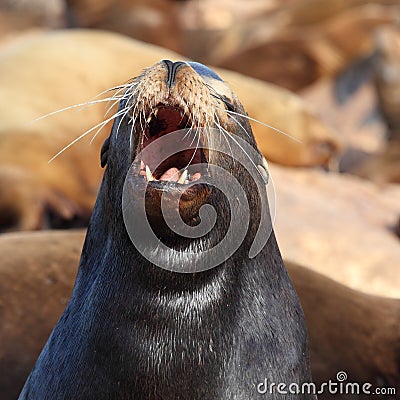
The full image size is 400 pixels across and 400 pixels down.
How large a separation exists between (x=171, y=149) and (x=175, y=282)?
364 millimetres

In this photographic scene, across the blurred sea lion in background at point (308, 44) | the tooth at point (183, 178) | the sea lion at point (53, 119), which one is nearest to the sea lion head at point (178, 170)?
the tooth at point (183, 178)

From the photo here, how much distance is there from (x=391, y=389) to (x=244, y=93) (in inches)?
204

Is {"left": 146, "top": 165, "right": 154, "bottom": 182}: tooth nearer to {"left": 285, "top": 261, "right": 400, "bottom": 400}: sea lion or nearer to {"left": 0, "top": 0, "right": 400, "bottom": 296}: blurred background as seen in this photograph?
{"left": 285, "top": 261, "right": 400, "bottom": 400}: sea lion

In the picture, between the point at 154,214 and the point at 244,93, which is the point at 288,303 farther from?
the point at 244,93

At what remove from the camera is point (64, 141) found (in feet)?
22.1

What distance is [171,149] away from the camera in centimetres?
230

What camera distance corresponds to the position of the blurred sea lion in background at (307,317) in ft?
10.6

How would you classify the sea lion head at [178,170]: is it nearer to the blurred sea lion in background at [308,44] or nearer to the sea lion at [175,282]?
the sea lion at [175,282]

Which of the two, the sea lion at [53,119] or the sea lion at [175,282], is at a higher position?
the sea lion at [53,119]

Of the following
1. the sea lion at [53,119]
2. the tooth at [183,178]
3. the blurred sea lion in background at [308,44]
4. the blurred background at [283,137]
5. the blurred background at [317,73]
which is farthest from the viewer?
the blurred sea lion in background at [308,44]

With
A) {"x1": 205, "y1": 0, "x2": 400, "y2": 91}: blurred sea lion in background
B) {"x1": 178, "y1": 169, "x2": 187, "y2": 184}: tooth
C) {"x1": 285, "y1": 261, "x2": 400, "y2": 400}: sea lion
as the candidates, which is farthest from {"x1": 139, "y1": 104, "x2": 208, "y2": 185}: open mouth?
{"x1": 205, "y1": 0, "x2": 400, "y2": 91}: blurred sea lion in background

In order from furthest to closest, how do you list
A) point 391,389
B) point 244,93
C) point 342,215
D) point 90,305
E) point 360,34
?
point 360,34
point 244,93
point 342,215
point 391,389
point 90,305

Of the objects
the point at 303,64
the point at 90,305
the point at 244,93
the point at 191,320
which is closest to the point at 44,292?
the point at 90,305

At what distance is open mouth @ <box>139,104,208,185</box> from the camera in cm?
229
